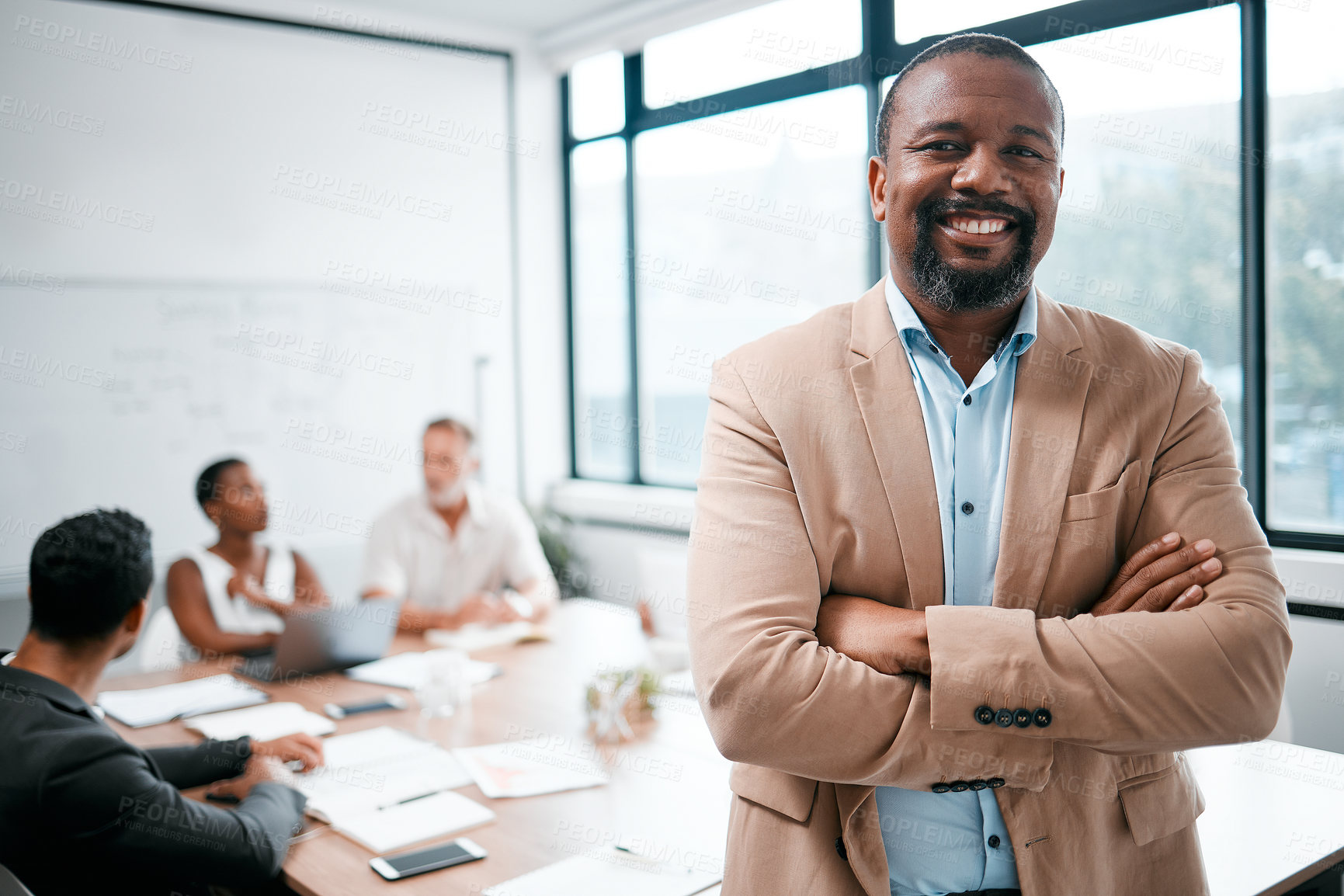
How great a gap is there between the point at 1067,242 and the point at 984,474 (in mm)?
2999

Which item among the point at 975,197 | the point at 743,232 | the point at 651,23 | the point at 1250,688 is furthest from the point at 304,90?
the point at 1250,688

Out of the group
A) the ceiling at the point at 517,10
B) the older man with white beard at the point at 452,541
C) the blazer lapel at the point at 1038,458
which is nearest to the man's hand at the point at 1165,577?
the blazer lapel at the point at 1038,458

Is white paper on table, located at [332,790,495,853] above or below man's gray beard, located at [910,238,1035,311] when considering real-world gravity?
below

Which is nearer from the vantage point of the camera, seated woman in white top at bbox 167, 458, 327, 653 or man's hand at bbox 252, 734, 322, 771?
man's hand at bbox 252, 734, 322, 771

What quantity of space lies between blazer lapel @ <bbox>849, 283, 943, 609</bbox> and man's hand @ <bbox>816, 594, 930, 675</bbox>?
0.16 ft

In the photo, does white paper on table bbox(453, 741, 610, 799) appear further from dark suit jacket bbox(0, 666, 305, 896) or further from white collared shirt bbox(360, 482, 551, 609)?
white collared shirt bbox(360, 482, 551, 609)

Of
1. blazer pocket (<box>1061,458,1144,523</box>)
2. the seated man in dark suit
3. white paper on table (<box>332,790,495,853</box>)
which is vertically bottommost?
white paper on table (<box>332,790,495,853</box>)

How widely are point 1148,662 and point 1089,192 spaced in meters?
3.14

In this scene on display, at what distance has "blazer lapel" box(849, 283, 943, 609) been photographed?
1251 millimetres

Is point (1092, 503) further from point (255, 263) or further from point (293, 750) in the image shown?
point (255, 263)

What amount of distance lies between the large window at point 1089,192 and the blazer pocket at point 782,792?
9.54 feet

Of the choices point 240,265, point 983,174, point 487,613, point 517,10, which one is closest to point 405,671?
point 487,613

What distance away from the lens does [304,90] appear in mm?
5051

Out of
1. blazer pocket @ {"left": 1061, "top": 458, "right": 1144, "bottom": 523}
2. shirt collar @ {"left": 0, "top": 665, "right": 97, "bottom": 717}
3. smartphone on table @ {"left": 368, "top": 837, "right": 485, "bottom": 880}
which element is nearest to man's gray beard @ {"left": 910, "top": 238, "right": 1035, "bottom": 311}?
blazer pocket @ {"left": 1061, "top": 458, "right": 1144, "bottom": 523}
